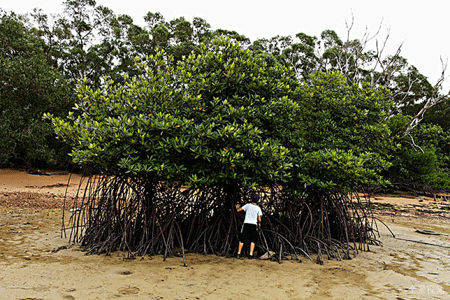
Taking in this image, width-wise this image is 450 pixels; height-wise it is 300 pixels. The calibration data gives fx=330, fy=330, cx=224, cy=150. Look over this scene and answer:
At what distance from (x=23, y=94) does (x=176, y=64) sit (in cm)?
965

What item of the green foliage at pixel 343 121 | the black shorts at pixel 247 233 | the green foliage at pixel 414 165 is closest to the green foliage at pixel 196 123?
the black shorts at pixel 247 233

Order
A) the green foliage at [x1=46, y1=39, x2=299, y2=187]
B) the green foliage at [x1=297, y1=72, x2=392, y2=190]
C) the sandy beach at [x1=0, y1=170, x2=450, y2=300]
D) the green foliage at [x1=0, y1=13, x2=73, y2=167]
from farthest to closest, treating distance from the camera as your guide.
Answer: the green foliage at [x1=0, y1=13, x2=73, y2=167], the green foliage at [x1=297, y1=72, x2=392, y2=190], the green foliage at [x1=46, y1=39, x2=299, y2=187], the sandy beach at [x1=0, y1=170, x2=450, y2=300]

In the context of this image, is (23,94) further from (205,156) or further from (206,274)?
(206,274)

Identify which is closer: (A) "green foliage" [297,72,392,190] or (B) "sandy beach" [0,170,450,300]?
(B) "sandy beach" [0,170,450,300]

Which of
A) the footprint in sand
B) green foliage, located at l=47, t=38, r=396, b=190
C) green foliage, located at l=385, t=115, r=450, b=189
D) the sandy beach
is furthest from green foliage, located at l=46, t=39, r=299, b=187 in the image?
green foliage, located at l=385, t=115, r=450, b=189

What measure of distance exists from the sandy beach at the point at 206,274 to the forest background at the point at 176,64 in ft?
5.85

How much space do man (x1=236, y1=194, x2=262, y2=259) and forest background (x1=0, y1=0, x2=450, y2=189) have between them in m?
1.10

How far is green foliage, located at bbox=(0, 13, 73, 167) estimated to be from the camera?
1581 cm

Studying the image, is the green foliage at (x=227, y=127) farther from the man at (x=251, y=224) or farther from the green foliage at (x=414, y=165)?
the green foliage at (x=414, y=165)

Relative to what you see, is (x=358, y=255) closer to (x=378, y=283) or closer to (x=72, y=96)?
(x=378, y=283)

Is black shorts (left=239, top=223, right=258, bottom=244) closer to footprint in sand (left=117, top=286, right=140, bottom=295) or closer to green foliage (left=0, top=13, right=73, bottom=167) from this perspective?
footprint in sand (left=117, top=286, right=140, bottom=295)

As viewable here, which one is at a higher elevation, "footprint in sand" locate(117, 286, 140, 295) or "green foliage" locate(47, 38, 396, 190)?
"green foliage" locate(47, 38, 396, 190)

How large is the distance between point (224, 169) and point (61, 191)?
41.4 ft

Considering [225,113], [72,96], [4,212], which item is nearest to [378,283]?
[225,113]
